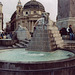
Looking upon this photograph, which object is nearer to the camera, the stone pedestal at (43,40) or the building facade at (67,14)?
the stone pedestal at (43,40)

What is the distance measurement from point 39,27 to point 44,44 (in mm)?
1000

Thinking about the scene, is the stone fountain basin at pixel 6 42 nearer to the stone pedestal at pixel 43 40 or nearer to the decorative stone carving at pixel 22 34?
the decorative stone carving at pixel 22 34

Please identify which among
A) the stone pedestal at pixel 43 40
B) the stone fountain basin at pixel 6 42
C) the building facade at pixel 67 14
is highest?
the building facade at pixel 67 14

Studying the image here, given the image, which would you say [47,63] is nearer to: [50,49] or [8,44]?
[50,49]

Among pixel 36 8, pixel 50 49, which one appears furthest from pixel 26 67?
pixel 36 8

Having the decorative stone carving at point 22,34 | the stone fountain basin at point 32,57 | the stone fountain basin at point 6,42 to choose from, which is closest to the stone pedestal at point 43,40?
the stone fountain basin at point 32,57

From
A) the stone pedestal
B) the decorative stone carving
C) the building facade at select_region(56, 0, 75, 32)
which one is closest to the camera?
the stone pedestal

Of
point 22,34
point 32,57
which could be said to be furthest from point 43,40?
point 22,34

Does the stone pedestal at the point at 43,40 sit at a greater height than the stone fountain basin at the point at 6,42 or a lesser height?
greater

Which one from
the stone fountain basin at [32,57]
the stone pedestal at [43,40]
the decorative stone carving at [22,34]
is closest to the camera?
the stone fountain basin at [32,57]

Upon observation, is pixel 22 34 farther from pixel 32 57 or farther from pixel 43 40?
pixel 32 57

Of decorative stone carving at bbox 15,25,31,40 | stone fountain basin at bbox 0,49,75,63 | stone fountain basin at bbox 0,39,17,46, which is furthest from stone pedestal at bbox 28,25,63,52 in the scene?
decorative stone carving at bbox 15,25,31,40

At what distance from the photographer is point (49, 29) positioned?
331 inches

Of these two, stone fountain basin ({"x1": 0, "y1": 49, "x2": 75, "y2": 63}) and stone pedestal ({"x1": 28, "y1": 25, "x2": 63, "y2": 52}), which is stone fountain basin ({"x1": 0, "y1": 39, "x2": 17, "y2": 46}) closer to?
stone pedestal ({"x1": 28, "y1": 25, "x2": 63, "y2": 52})
